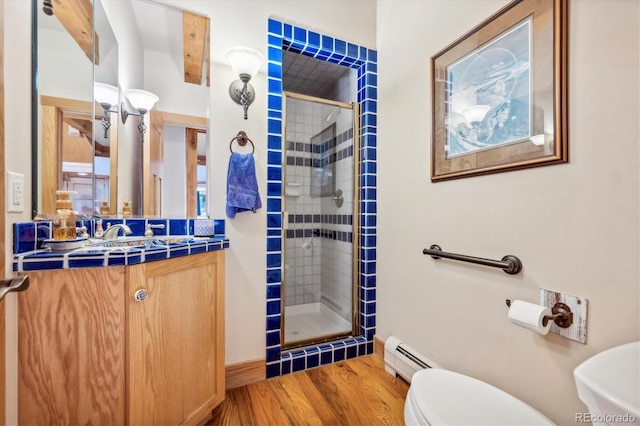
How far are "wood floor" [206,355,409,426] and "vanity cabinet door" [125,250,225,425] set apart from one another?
0.18 m

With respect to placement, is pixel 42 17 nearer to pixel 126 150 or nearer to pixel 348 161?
pixel 126 150

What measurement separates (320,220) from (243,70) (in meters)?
1.47

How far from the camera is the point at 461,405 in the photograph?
0.95m

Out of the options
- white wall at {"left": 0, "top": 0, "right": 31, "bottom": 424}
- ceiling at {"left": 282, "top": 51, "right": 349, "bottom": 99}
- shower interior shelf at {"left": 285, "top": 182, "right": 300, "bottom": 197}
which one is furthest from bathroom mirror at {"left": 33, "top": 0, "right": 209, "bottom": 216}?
ceiling at {"left": 282, "top": 51, "right": 349, "bottom": 99}

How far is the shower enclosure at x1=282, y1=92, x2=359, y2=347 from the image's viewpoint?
2137 millimetres

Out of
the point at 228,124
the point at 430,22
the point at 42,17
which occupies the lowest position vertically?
the point at 228,124

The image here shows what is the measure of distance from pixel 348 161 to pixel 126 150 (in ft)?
4.96

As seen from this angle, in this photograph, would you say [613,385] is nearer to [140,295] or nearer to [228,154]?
[140,295]

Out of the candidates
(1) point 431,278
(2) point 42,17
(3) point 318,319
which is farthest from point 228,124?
(3) point 318,319

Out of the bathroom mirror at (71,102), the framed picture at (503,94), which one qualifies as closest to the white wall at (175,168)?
the bathroom mirror at (71,102)

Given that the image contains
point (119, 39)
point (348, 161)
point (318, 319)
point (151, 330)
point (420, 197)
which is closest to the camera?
point (151, 330)

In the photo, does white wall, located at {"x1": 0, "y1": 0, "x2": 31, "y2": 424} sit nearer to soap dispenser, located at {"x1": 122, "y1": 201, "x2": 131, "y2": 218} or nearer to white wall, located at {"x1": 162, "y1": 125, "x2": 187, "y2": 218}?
soap dispenser, located at {"x1": 122, "y1": 201, "x2": 131, "y2": 218}

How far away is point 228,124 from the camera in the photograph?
162 cm
